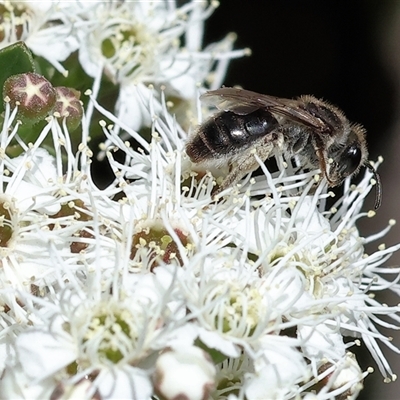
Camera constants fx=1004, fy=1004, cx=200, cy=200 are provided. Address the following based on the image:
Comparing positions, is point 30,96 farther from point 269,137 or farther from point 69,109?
point 269,137

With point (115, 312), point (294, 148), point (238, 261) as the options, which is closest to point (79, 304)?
point (115, 312)

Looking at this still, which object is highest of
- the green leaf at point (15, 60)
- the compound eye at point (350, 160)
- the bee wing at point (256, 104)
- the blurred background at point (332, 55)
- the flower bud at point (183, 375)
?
the green leaf at point (15, 60)

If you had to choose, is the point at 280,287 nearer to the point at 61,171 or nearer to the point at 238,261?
the point at 238,261

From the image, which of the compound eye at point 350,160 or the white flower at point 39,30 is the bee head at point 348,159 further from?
the white flower at point 39,30

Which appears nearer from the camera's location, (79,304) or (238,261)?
(79,304)

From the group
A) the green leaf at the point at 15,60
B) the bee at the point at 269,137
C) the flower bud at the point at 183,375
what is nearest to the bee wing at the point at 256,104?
the bee at the point at 269,137

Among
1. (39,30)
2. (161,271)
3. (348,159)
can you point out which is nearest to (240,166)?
(348,159)

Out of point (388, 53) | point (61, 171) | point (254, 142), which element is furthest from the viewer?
point (388, 53)
